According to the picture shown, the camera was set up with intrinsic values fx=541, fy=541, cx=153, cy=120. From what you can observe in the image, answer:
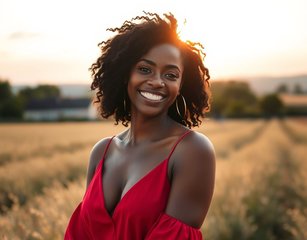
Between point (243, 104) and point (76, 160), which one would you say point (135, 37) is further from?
point (243, 104)

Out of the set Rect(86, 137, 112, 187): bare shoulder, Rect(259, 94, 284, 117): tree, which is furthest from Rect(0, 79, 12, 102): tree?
Rect(86, 137, 112, 187): bare shoulder

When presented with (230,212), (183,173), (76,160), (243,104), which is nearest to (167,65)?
(183,173)

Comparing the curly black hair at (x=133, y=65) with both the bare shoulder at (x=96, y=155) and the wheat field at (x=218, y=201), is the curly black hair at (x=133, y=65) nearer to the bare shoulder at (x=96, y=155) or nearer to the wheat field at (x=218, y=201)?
the bare shoulder at (x=96, y=155)

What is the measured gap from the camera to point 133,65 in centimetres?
260

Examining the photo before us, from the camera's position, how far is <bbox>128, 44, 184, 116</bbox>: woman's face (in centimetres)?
250

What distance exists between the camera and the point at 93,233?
265 centimetres

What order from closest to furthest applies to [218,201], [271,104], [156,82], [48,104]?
[156,82]
[218,201]
[48,104]
[271,104]

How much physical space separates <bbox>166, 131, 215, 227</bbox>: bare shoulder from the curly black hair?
40 centimetres

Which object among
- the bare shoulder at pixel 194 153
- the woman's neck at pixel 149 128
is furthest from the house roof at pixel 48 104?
the bare shoulder at pixel 194 153

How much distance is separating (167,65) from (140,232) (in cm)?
77

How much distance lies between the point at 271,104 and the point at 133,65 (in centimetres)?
8092

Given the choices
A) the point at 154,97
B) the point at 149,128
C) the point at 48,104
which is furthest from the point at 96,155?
the point at 48,104

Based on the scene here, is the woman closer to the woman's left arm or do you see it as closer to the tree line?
the woman's left arm

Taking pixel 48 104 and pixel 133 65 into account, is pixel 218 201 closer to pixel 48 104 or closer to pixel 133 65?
pixel 133 65
